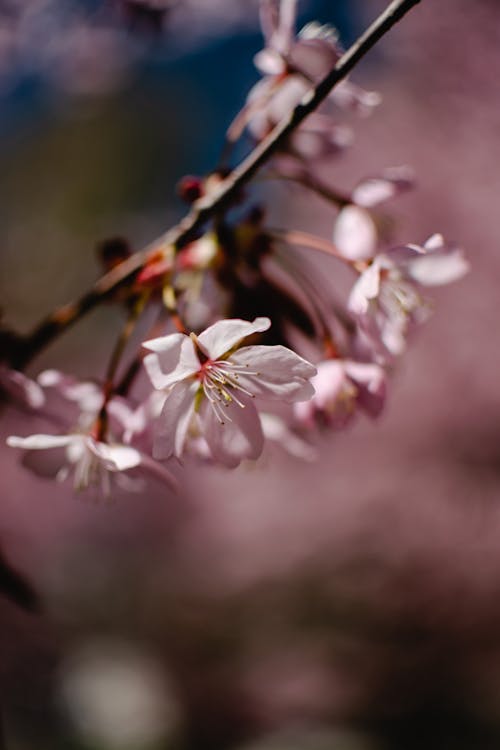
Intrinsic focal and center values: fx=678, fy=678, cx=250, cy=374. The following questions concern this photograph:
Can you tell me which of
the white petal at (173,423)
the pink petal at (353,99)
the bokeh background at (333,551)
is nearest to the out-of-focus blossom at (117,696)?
the bokeh background at (333,551)

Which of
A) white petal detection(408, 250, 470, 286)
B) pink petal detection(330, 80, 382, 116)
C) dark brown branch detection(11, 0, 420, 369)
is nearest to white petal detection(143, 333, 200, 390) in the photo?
dark brown branch detection(11, 0, 420, 369)

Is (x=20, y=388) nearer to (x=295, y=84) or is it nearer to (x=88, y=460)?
(x=88, y=460)

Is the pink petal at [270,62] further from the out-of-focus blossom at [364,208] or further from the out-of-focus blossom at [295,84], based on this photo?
the out-of-focus blossom at [364,208]

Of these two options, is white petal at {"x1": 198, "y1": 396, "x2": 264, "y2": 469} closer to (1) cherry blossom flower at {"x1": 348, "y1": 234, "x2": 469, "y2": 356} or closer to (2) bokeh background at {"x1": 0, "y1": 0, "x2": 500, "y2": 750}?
(1) cherry blossom flower at {"x1": 348, "y1": 234, "x2": 469, "y2": 356}

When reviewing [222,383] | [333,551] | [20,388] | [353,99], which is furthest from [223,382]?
[333,551]

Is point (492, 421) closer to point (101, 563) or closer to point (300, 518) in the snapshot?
point (300, 518)

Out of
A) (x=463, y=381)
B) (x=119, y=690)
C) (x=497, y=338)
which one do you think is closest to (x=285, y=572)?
(x=119, y=690)
